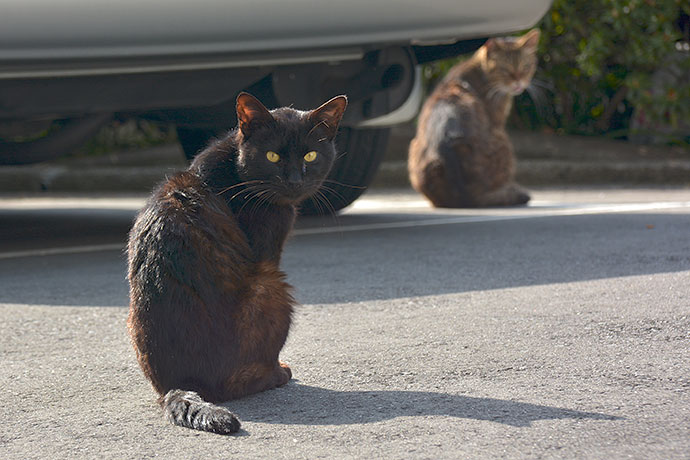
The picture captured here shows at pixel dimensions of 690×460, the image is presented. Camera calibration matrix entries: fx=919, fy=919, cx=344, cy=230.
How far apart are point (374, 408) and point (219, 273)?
0.60 metres

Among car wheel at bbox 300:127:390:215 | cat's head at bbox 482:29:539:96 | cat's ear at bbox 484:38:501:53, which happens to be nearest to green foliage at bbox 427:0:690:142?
cat's head at bbox 482:29:539:96

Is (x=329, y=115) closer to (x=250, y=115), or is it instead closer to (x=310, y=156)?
(x=310, y=156)

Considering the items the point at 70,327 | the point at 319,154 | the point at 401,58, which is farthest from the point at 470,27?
the point at 70,327

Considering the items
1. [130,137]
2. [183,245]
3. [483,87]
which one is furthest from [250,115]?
[130,137]

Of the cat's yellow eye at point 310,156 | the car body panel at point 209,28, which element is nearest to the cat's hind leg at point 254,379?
the cat's yellow eye at point 310,156

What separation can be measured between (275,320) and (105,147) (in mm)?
10111

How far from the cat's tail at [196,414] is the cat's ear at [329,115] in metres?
1.01

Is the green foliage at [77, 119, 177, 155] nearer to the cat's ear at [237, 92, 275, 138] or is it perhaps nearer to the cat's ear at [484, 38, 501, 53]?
the cat's ear at [484, 38, 501, 53]

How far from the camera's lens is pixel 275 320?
2.76 m

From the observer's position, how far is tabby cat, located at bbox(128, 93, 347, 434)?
2633 millimetres

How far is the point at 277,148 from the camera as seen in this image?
299cm

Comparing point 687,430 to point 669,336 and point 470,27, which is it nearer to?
point 669,336

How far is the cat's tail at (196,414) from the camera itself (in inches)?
94.8

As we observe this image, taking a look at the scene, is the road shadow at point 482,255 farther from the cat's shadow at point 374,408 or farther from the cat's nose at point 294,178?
the cat's shadow at point 374,408
